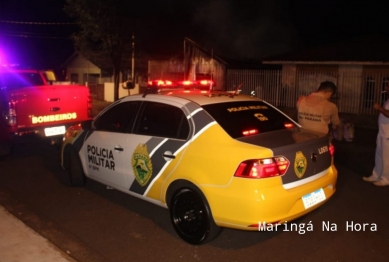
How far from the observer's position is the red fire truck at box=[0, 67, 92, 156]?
8.46m

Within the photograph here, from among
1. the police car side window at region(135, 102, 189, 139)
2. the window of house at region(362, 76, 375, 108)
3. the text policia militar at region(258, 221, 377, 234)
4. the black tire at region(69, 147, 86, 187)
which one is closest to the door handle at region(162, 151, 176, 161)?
the police car side window at region(135, 102, 189, 139)

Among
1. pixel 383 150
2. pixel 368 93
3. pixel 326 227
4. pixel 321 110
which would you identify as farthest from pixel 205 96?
pixel 368 93

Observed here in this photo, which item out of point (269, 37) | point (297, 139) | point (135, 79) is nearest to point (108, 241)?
point (297, 139)

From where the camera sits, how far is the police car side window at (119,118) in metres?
5.61

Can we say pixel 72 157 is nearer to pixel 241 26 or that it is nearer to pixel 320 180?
pixel 320 180

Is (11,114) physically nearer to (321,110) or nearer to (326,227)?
(321,110)

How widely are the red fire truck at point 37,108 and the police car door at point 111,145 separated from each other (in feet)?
9.40

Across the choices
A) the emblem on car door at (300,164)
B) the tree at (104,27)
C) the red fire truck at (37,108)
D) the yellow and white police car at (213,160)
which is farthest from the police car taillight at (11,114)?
the tree at (104,27)

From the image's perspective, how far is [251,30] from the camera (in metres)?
28.9

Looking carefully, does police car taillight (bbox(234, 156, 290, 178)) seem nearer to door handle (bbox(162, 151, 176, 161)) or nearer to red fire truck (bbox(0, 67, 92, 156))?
door handle (bbox(162, 151, 176, 161))

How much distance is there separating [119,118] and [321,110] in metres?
2.77

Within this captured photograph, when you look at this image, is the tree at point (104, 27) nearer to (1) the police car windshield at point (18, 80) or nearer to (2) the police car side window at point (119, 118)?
(1) the police car windshield at point (18, 80)

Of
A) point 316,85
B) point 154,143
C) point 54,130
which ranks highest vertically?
point 316,85

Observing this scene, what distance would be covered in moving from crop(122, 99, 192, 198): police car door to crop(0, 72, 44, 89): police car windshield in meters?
4.95
